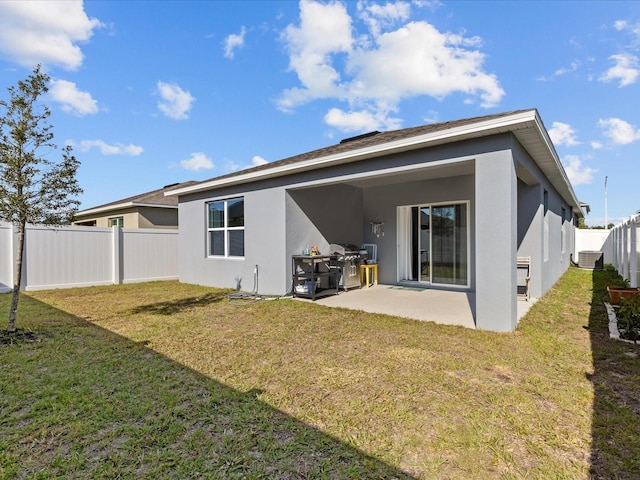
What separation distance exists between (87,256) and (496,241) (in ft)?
37.6

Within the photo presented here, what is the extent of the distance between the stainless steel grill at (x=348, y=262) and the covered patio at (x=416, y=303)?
33 centimetres

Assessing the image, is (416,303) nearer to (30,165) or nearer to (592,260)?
(30,165)

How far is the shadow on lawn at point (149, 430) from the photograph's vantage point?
6.72 ft

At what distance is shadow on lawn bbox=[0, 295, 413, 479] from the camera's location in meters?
2.05

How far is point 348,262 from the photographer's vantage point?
914 cm

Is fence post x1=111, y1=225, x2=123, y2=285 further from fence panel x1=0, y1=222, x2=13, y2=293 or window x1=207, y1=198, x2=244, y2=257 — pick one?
window x1=207, y1=198, x2=244, y2=257

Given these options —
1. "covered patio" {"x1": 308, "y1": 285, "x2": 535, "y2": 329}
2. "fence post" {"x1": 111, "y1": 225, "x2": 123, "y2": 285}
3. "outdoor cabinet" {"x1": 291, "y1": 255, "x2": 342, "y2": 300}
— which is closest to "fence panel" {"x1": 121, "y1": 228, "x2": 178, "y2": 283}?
"fence post" {"x1": 111, "y1": 225, "x2": 123, "y2": 285}

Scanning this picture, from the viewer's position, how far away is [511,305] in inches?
197

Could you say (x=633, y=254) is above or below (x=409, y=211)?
below

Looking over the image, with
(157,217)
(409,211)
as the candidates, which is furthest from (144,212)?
(409,211)

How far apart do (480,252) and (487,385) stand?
250 centimetres

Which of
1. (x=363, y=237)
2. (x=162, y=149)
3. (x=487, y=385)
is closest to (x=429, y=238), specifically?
(x=363, y=237)

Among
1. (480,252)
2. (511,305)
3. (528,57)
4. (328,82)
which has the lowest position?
(511,305)

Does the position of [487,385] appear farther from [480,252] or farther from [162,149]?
[162,149]
